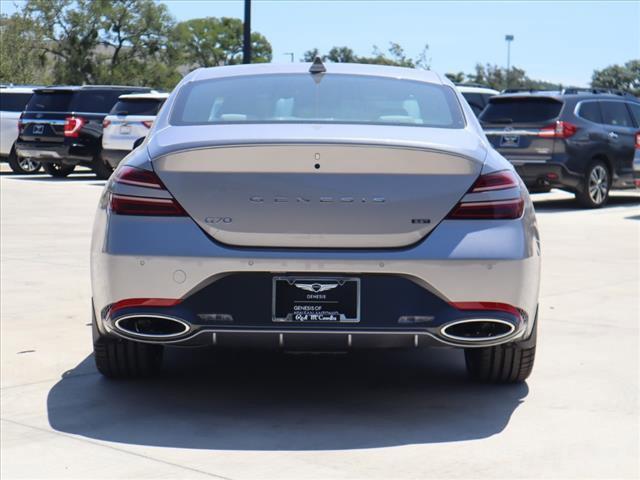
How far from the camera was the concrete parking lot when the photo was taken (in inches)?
188

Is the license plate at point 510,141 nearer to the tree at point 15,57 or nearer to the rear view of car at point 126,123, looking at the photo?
the rear view of car at point 126,123

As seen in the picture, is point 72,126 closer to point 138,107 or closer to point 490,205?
point 138,107

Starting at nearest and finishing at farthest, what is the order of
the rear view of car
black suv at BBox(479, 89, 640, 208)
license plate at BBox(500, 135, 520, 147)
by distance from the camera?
black suv at BBox(479, 89, 640, 208), license plate at BBox(500, 135, 520, 147), the rear view of car

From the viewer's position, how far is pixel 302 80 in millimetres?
6254

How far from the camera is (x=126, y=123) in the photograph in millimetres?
22375

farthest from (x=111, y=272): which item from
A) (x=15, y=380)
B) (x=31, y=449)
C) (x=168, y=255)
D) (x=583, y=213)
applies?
(x=583, y=213)

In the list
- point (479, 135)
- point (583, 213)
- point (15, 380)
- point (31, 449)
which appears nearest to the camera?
point (31, 449)

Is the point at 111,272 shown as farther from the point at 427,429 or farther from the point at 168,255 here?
the point at 427,429

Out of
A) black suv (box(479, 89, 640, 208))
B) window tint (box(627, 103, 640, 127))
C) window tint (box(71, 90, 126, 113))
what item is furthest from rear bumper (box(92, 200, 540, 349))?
window tint (box(71, 90, 126, 113))

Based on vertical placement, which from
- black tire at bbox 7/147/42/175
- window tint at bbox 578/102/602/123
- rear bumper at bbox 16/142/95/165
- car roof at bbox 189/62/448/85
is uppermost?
car roof at bbox 189/62/448/85

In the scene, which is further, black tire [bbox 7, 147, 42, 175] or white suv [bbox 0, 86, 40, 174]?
white suv [bbox 0, 86, 40, 174]

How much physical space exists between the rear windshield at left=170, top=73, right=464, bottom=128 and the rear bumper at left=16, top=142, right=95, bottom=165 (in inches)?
715

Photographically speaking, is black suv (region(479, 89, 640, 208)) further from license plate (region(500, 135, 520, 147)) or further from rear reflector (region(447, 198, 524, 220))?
rear reflector (region(447, 198, 524, 220))

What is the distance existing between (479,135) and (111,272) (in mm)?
1800
